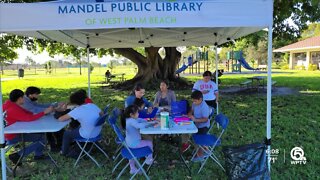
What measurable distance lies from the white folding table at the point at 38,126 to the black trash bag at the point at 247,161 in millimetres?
2364

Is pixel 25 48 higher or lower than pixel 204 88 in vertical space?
higher

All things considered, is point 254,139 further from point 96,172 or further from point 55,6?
point 55,6

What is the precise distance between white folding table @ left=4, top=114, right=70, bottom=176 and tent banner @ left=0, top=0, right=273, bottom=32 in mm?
1372

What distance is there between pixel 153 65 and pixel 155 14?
12429 millimetres

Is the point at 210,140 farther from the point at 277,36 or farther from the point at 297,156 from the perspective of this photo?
the point at 277,36

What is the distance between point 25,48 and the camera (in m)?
17.1

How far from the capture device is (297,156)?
179 inches

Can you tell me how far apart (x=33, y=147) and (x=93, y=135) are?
103 cm

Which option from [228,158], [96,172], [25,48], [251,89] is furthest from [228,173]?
[25,48]

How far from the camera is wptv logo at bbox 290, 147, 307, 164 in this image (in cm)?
434

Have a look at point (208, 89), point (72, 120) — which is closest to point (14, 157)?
point (72, 120)

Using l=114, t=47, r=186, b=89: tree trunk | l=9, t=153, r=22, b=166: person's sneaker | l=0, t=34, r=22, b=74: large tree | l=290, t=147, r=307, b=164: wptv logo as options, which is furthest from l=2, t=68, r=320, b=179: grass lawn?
l=0, t=34, r=22, b=74: large tree

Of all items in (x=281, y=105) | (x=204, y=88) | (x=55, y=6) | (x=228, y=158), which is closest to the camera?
(x=55, y=6)

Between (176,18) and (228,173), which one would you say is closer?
(176,18)
